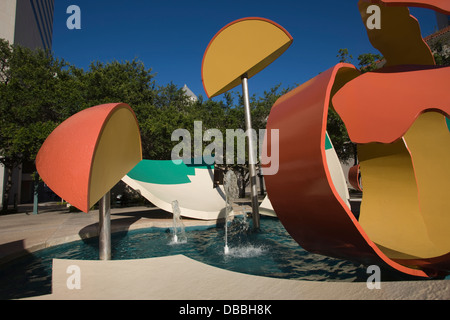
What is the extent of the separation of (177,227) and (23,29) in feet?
92.4

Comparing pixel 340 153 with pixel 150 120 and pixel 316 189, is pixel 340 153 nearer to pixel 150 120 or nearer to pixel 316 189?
pixel 150 120

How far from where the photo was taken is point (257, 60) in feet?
28.8

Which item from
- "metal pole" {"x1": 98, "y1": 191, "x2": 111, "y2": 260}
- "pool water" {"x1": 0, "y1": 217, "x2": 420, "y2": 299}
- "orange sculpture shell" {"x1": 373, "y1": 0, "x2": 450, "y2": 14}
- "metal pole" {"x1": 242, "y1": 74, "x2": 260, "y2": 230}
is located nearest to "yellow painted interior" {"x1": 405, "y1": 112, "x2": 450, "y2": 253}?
"pool water" {"x1": 0, "y1": 217, "x2": 420, "y2": 299}

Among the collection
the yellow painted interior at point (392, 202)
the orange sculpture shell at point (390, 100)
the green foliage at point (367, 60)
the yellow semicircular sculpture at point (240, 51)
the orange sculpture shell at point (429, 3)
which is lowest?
the yellow painted interior at point (392, 202)

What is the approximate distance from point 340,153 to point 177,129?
13547 millimetres

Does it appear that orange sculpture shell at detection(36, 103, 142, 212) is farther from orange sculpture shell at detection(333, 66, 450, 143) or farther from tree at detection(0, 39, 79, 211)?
tree at detection(0, 39, 79, 211)

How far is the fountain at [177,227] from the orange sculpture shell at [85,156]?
12.9 ft

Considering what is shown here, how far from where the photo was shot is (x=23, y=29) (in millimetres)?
25766

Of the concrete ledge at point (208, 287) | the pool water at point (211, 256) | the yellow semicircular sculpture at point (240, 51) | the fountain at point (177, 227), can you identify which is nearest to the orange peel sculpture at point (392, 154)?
the concrete ledge at point (208, 287)

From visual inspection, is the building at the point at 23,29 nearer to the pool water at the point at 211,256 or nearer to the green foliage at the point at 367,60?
the pool water at the point at 211,256

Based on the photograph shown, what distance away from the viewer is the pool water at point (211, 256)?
4.54 meters

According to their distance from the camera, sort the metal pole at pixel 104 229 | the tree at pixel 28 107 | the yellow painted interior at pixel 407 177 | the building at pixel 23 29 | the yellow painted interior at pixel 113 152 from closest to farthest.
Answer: the yellow painted interior at pixel 407 177
the yellow painted interior at pixel 113 152
the metal pole at pixel 104 229
the tree at pixel 28 107
the building at pixel 23 29
